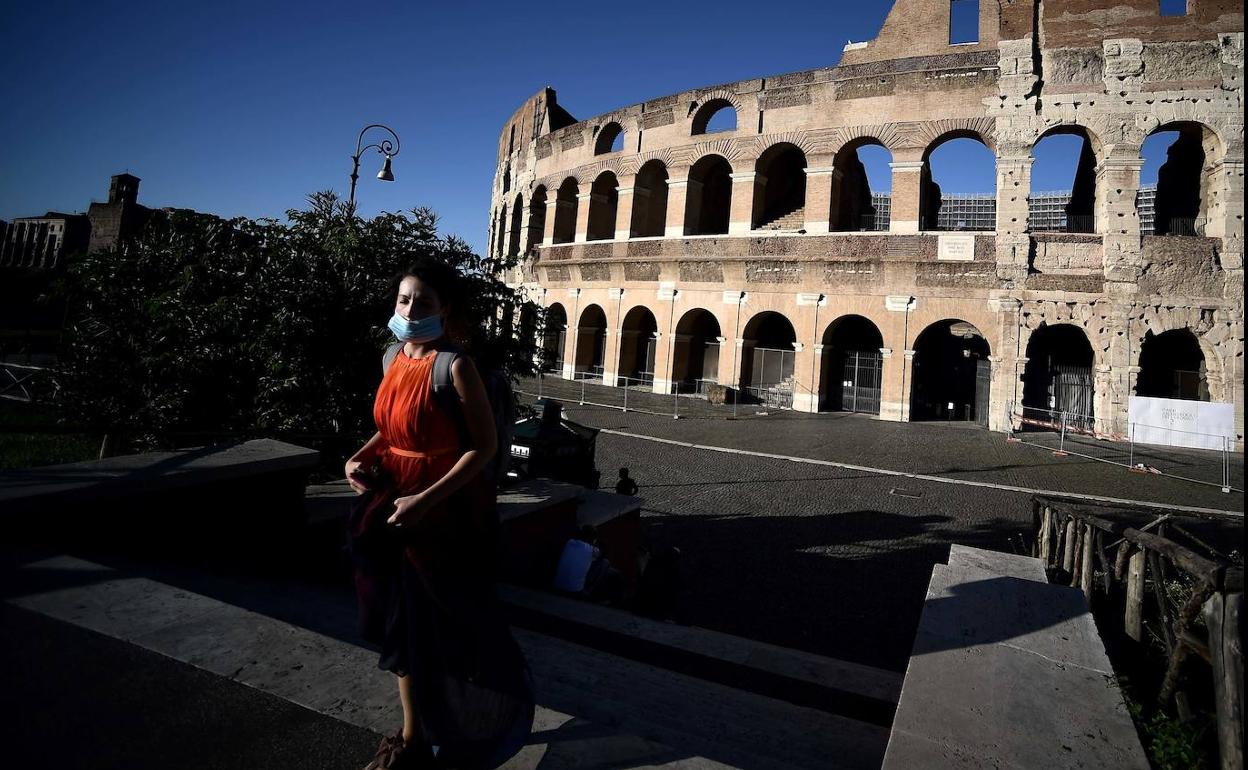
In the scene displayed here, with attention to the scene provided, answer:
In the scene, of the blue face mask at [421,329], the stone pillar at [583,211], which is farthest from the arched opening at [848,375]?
the blue face mask at [421,329]

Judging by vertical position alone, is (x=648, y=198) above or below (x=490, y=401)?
above

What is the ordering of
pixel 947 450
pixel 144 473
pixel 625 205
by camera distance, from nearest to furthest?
pixel 144 473
pixel 947 450
pixel 625 205

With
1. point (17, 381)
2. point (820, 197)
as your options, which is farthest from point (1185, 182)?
point (17, 381)

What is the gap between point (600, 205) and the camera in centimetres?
2512

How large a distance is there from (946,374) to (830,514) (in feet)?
51.0

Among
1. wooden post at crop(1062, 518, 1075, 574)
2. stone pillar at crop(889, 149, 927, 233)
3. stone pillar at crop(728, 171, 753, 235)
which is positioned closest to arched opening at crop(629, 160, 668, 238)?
stone pillar at crop(728, 171, 753, 235)

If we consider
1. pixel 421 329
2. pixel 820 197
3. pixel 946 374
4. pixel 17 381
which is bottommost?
pixel 17 381

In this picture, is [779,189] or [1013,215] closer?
[1013,215]

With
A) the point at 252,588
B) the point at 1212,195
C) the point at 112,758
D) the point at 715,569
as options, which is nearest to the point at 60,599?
the point at 112,758

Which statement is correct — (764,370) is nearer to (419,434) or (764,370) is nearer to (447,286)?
(447,286)

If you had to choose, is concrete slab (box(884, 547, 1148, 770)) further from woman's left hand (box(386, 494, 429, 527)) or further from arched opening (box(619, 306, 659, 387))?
arched opening (box(619, 306, 659, 387))

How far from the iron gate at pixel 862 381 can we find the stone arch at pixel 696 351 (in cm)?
438

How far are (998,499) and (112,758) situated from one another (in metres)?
10.4

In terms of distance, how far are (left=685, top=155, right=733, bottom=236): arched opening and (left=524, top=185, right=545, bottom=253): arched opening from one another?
328 inches
